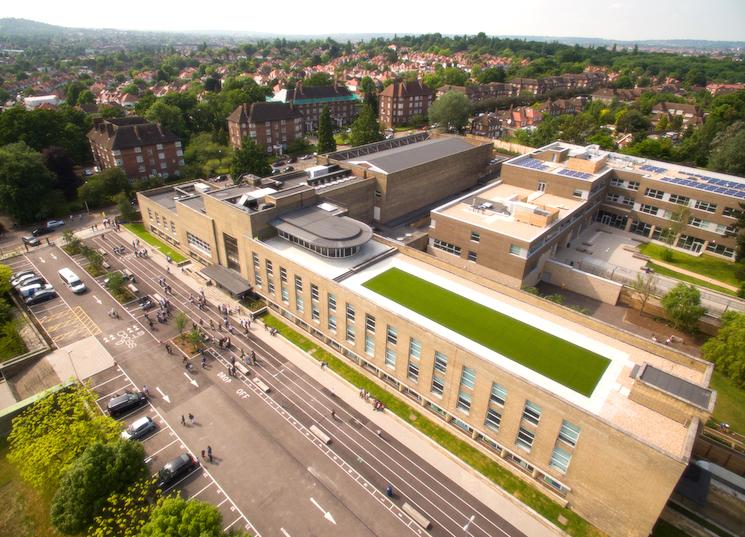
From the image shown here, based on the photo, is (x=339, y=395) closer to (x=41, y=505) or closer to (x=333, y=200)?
(x=41, y=505)

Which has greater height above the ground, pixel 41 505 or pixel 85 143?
pixel 85 143

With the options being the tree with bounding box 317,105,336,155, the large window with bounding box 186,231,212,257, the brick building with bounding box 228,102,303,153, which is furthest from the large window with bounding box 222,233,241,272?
the brick building with bounding box 228,102,303,153

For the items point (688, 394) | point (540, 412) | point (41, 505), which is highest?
point (688, 394)

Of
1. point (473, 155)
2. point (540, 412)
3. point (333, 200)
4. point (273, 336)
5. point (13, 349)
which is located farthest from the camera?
point (473, 155)

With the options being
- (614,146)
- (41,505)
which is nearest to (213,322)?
(41,505)

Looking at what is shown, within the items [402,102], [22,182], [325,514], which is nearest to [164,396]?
[325,514]

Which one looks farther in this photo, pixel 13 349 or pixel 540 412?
pixel 13 349

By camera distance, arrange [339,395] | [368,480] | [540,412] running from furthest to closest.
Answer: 1. [339,395]
2. [368,480]
3. [540,412]

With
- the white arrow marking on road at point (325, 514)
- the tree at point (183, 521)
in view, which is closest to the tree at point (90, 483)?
the tree at point (183, 521)
